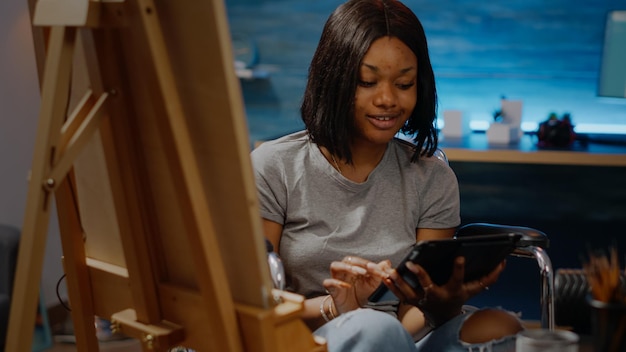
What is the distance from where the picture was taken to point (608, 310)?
132 cm

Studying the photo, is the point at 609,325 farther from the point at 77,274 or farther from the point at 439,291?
the point at 77,274

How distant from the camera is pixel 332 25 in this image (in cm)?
200

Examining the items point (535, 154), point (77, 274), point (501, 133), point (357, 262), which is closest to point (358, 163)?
point (357, 262)

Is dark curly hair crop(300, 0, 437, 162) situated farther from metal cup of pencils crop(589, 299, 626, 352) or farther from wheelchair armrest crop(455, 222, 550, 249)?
metal cup of pencils crop(589, 299, 626, 352)

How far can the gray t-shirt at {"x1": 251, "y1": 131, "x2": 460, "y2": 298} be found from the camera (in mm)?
1995

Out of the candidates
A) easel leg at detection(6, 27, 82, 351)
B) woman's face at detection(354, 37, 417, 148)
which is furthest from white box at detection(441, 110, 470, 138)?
easel leg at detection(6, 27, 82, 351)

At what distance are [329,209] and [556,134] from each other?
1930 millimetres

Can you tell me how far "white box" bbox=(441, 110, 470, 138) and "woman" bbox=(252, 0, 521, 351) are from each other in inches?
69.6

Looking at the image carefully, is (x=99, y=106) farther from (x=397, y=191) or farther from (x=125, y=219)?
(x=397, y=191)

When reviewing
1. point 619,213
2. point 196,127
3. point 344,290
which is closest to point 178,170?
point 196,127

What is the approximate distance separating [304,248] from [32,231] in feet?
2.64

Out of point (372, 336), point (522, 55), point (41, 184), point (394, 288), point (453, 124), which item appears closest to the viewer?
point (41, 184)

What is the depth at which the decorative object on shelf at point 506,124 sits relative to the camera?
3713mm

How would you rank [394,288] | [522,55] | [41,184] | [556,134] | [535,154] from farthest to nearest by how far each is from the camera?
[522,55] < [556,134] < [535,154] < [394,288] < [41,184]
